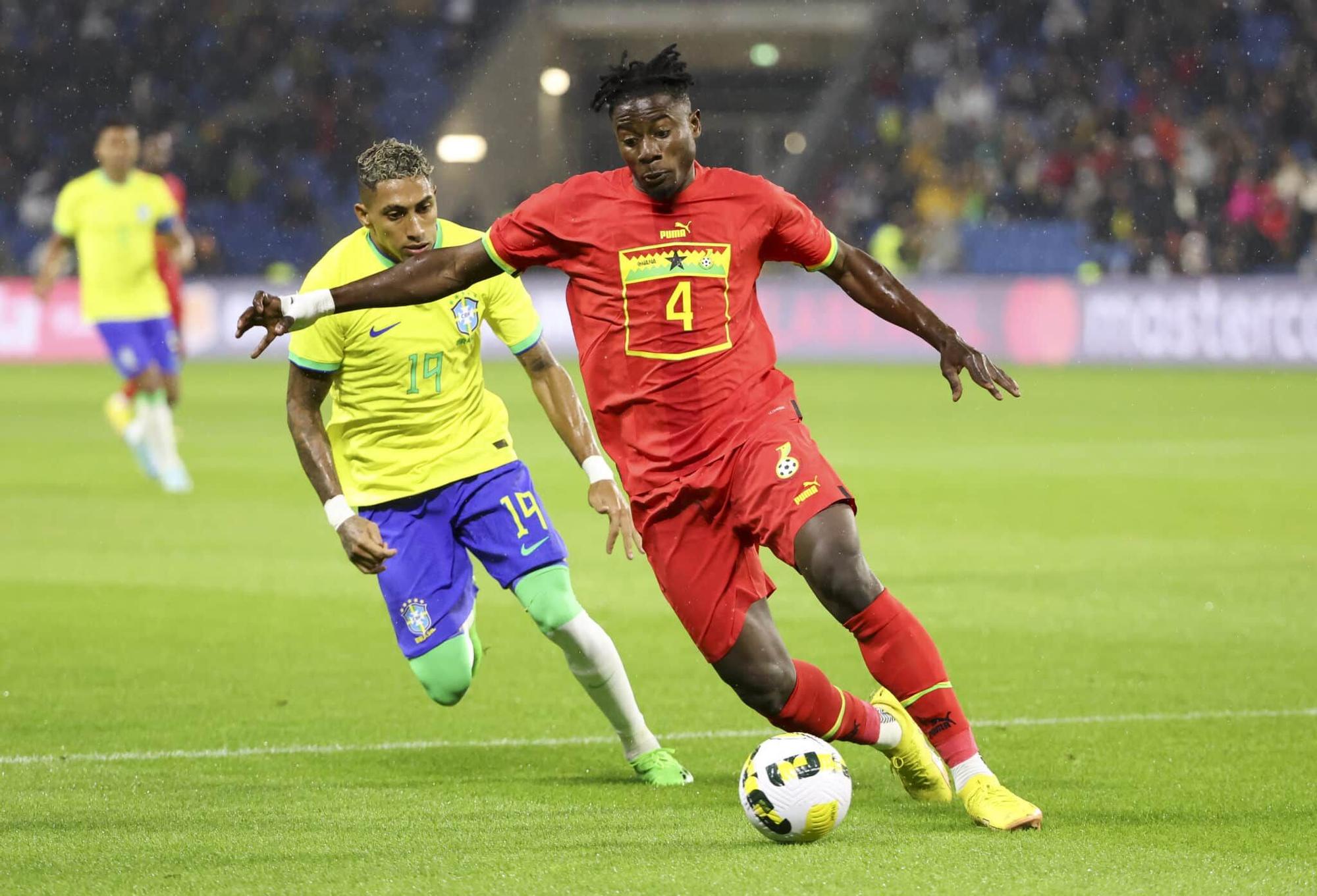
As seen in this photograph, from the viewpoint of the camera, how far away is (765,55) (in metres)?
Result: 39.1

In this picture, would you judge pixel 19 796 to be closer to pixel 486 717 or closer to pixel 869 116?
pixel 486 717

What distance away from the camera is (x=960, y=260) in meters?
29.0

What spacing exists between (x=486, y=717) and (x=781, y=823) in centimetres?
253

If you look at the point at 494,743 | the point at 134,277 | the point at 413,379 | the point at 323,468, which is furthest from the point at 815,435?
the point at 323,468

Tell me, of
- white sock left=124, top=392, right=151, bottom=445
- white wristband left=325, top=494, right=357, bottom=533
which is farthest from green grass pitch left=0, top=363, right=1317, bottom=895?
white wristband left=325, top=494, right=357, bottom=533

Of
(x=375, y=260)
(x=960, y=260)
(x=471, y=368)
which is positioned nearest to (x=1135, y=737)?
(x=471, y=368)

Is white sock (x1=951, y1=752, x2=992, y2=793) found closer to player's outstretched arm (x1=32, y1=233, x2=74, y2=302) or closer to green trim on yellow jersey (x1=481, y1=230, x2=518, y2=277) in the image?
green trim on yellow jersey (x1=481, y1=230, x2=518, y2=277)

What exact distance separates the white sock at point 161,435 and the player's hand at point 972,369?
10280 millimetres

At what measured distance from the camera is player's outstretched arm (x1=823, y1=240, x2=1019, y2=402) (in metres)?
5.27

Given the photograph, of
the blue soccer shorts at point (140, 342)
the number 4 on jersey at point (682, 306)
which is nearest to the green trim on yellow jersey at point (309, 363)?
the number 4 on jersey at point (682, 306)

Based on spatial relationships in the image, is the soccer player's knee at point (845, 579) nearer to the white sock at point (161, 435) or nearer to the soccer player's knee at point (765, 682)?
the soccer player's knee at point (765, 682)

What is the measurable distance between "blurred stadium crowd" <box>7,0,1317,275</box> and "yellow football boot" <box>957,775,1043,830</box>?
23.4 m

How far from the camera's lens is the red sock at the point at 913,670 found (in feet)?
16.9

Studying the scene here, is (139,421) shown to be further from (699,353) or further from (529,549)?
(699,353)
